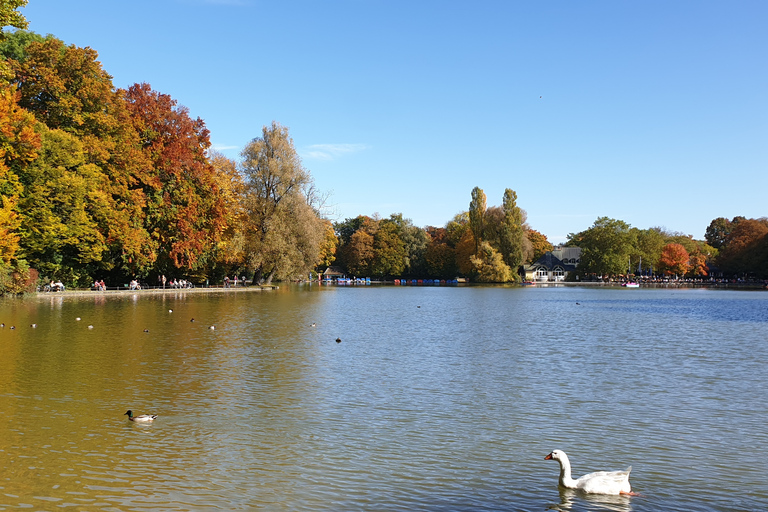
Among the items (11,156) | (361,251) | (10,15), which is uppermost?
(10,15)

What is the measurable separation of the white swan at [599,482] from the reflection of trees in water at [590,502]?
7 centimetres

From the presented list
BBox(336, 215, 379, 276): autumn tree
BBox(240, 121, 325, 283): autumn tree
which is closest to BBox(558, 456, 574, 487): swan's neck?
BBox(240, 121, 325, 283): autumn tree

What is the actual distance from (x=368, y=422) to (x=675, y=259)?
6049 inches

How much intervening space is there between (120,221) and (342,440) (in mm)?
43930

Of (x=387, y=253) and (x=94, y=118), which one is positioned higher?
(x=94, y=118)

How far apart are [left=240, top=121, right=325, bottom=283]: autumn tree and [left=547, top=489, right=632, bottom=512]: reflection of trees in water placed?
212 ft

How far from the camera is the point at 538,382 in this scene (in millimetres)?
17578

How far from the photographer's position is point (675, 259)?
151 meters

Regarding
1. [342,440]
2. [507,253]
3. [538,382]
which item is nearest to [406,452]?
[342,440]

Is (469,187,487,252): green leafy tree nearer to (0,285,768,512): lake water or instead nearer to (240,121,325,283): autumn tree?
(240,121,325,283): autumn tree

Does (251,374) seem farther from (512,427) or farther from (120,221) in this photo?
(120,221)

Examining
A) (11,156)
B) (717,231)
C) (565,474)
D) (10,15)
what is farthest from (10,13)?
(717,231)

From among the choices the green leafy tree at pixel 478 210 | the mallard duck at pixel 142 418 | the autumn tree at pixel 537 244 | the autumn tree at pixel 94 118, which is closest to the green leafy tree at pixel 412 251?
the autumn tree at pixel 537 244

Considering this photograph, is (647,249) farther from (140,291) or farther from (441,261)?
(140,291)
